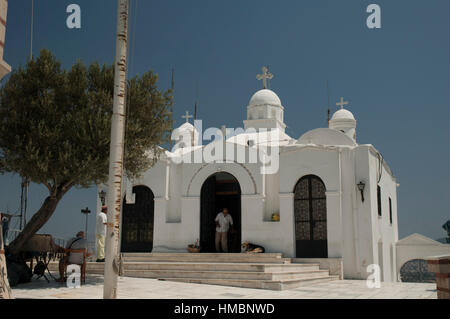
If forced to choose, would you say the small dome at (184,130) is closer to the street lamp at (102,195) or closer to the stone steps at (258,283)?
the street lamp at (102,195)

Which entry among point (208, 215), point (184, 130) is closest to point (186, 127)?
point (184, 130)

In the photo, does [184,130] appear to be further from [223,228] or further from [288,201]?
[288,201]

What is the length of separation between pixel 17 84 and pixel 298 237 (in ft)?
32.9

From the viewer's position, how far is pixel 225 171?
17078mm

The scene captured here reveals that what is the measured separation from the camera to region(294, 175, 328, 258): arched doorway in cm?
1563

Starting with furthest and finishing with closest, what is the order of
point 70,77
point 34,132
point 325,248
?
point 325,248 < point 70,77 < point 34,132

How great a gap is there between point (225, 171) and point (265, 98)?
6.66 meters

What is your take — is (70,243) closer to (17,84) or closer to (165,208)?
(17,84)

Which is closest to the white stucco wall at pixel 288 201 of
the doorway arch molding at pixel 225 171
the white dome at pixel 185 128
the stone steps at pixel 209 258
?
the doorway arch molding at pixel 225 171

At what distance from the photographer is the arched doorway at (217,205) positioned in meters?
17.2

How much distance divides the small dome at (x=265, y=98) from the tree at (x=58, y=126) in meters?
11.7

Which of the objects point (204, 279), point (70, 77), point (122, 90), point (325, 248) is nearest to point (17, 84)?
point (70, 77)

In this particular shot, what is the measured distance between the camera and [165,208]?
17.5 meters
